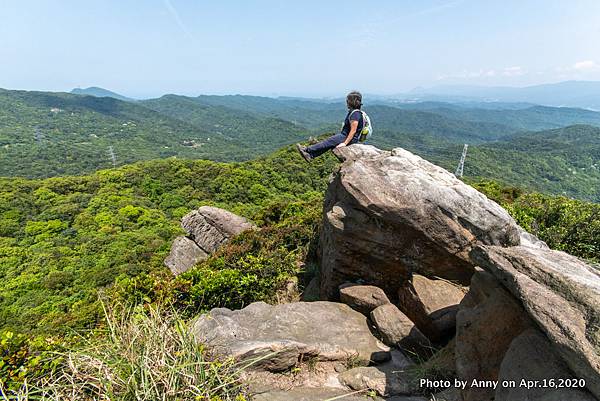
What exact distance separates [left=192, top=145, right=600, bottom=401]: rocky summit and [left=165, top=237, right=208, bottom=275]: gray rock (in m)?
9.33

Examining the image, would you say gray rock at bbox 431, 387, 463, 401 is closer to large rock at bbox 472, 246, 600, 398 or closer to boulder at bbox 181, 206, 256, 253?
large rock at bbox 472, 246, 600, 398

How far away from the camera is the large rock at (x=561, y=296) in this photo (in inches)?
108

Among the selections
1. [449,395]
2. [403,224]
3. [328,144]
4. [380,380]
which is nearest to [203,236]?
[328,144]

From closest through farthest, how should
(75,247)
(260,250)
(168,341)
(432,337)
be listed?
1. (168,341)
2. (432,337)
3. (260,250)
4. (75,247)

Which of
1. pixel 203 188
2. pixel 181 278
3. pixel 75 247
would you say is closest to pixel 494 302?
pixel 181 278

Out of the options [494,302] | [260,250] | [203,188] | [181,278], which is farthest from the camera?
[203,188]

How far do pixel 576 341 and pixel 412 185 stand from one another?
352 centimetres

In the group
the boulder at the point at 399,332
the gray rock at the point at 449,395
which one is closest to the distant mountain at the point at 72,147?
the boulder at the point at 399,332

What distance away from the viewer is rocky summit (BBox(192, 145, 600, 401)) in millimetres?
3188

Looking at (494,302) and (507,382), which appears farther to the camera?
(494,302)

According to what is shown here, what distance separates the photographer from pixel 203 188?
4500 centimetres

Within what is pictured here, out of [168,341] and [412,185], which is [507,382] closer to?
[412,185]

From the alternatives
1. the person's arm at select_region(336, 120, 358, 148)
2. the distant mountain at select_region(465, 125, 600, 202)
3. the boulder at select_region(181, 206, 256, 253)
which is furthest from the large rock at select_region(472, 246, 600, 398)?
the distant mountain at select_region(465, 125, 600, 202)

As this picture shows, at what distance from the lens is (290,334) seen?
17.4 feet
